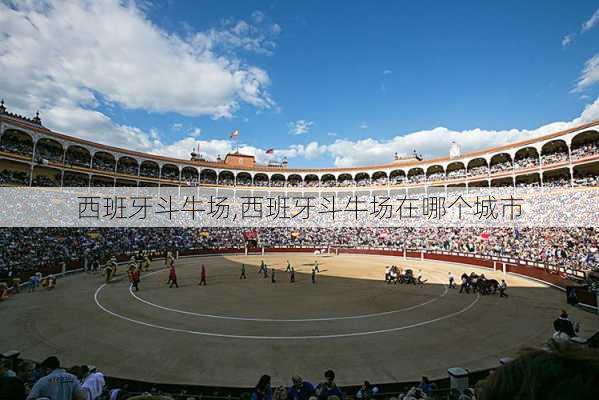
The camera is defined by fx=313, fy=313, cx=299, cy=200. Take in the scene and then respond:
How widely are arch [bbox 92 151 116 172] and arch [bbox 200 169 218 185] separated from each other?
14178mm

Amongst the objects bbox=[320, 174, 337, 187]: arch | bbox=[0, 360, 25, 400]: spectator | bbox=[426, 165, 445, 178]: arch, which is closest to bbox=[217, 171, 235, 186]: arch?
bbox=[320, 174, 337, 187]: arch

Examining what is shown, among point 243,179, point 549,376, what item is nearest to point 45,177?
point 243,179

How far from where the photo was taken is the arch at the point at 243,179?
6000cm

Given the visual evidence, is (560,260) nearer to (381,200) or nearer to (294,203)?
(381,200)

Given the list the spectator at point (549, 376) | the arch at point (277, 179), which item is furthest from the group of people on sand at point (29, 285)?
the arch at point (277, 179)

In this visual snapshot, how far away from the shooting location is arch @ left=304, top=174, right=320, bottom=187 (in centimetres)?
6249

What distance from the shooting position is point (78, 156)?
43.8 m

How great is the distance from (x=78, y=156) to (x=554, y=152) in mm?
63976

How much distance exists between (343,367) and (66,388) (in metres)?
6.75

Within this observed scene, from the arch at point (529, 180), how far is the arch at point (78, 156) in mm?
58546

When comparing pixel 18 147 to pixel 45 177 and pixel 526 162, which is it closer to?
pixel 45 177

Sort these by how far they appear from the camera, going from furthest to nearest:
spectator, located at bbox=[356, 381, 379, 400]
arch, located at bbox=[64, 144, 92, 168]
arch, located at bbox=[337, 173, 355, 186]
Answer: arch, located at bbox=[337, 173, 355, 186], arch, located at bbox=[64, 144, 92, 168], spectator, located at bbox=[356, 381, 379, 400]

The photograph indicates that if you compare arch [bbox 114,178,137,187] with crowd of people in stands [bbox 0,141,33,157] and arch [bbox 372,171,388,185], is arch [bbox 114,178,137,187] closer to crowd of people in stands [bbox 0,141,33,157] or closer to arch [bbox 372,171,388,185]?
crowd of people in stands [bbox 0,141,33,157]

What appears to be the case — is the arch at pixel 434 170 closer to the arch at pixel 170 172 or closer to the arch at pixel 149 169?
the arch at pixel 170 172
